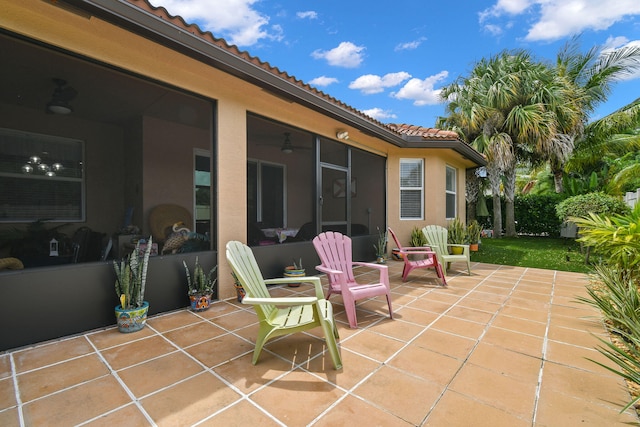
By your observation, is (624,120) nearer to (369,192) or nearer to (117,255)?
(369,192)

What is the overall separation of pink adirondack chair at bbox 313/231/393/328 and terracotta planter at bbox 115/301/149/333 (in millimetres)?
1893

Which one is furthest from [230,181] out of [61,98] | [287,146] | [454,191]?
[454,191]

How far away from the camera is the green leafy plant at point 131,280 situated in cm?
297

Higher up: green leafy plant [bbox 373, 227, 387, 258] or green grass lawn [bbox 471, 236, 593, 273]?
green leafy plant [bbox 373, 227, 387, 258]

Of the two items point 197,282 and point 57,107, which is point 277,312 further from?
point 57,107

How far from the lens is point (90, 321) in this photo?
2955mm

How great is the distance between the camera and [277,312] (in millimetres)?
2762

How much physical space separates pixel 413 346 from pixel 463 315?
3.86ft

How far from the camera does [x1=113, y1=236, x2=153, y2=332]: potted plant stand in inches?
115

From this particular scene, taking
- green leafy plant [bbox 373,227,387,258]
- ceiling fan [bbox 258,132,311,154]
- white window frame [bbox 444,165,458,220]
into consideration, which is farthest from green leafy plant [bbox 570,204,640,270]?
ceiling fan [bbox 258,132,311,154]

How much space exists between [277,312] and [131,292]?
1.60 meters

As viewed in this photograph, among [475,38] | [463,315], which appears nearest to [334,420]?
[463,315]

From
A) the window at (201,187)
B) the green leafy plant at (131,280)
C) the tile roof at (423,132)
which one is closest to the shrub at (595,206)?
the tile roof at (423,132)

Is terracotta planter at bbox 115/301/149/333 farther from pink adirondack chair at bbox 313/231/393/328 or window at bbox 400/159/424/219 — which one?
window at bbox 400/159/424/219
